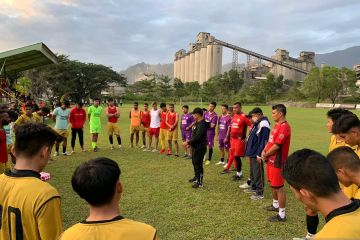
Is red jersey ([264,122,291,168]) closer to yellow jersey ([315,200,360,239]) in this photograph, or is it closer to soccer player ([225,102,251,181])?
soccer player ([225,102,251,181])

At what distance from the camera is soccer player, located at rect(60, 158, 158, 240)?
1682 millimetres

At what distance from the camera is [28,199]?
2.13m

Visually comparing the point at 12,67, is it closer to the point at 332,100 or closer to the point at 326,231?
the point at 326,231

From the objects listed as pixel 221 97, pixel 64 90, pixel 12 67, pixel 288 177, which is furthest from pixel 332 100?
pixel 288 177

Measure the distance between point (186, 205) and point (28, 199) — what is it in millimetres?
4493

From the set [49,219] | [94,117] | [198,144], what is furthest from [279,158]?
[94,117]

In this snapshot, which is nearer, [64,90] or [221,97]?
[64,90]

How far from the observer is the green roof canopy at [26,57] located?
48.5 feet

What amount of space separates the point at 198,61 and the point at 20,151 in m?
122

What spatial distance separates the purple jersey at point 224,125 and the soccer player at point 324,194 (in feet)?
27.5

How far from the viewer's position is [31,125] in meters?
2.47

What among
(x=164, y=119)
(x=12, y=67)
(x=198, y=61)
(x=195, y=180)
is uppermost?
(x=198, y=61)

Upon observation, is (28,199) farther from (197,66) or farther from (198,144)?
(197,66)

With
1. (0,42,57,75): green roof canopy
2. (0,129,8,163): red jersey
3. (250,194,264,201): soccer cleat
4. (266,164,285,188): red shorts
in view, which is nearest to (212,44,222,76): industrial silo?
(0,42,57,75): green roof canopy
